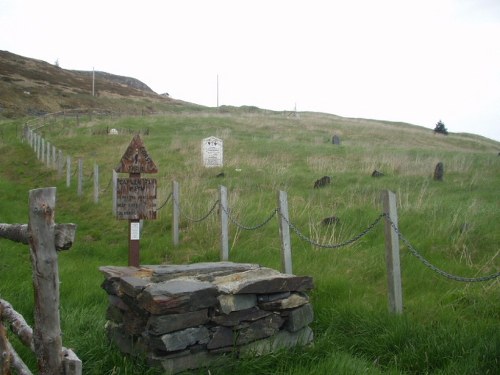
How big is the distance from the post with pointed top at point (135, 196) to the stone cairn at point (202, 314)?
6.78 ft

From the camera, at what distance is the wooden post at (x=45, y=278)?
112 inches

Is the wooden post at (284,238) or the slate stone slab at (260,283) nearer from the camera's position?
the slate stone slab at (260,283)

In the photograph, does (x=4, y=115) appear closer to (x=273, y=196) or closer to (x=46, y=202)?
(x=273, y=196)

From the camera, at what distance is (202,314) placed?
420 centimetres

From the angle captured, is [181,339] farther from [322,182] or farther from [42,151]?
[42,151]

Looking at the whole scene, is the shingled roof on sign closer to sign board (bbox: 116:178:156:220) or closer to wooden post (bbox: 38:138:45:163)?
sign board (bbox: 116:178:156:220)

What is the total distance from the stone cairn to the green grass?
0.56ft

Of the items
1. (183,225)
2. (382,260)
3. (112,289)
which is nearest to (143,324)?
(112,289)

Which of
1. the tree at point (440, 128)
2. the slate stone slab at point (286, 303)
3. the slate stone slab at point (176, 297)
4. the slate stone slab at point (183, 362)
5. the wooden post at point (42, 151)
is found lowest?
the slate stone slab at point (183, 362)

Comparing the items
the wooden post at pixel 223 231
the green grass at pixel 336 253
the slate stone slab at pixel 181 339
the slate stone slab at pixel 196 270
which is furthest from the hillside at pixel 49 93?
the slate stone slab at pixel 181 339

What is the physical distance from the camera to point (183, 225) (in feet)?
31.6

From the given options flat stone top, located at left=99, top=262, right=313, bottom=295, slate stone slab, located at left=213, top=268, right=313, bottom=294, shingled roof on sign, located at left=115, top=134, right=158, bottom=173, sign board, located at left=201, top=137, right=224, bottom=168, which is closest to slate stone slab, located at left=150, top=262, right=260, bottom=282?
flat stone top, located at left=99, top=262, right=313, bottom=295

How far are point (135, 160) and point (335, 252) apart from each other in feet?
10.7

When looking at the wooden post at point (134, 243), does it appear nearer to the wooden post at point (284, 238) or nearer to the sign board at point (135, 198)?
the sign board at point (135, 198)
